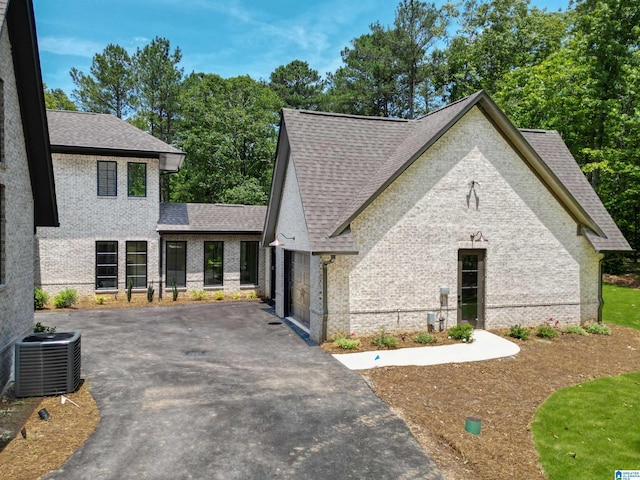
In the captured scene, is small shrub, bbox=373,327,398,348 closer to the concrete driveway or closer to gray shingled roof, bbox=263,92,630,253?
the concrete driveway

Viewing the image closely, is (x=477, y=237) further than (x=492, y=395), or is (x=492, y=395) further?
(x=477, y=237)

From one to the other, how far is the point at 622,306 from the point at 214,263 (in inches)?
784

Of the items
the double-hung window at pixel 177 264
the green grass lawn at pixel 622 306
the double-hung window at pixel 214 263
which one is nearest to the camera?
the green grass lawn at pixel 622 306

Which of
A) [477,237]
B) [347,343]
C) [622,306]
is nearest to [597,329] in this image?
[477,237]

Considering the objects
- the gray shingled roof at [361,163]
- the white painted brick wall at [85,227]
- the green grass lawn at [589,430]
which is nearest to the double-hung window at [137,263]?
the white painted brick wall at [85,227]

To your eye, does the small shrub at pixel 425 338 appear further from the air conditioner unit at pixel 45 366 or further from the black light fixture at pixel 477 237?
the air conditioner unit at pixel 45 366

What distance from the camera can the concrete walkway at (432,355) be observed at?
1130cm

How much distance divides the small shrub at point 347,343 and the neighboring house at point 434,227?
0.51 metres

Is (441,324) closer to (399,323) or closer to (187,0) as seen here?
(399,323)

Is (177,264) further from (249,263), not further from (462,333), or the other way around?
(462,333)

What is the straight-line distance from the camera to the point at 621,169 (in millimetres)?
26359

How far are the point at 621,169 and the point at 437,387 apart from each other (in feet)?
79.0

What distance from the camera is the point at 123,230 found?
20.9 m

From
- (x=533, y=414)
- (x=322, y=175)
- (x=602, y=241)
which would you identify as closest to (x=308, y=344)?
(x=322, y=175)
